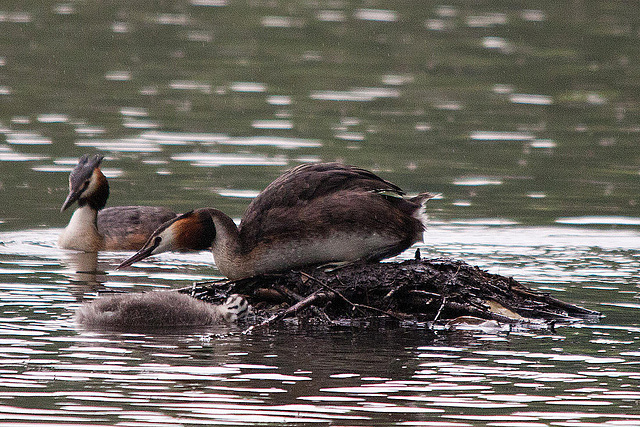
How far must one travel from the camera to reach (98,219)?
15273 mm

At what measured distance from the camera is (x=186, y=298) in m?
11.0

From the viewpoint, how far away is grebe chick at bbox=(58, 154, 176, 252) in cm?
1485

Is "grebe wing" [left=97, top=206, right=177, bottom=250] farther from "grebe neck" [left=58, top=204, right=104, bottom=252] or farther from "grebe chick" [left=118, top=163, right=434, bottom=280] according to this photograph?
"grebe chick" [left=118, top=163, right=434, bottom=280]

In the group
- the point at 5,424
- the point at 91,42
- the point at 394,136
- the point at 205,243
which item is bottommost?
the point at 5,424

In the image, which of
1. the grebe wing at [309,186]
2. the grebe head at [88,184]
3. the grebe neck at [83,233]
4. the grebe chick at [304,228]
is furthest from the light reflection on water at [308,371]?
the grebe head at [88,184]

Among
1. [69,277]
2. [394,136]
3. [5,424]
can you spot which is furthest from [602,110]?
[5,424]

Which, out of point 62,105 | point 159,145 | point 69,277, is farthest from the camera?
point 62,105

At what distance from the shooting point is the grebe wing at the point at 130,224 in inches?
585

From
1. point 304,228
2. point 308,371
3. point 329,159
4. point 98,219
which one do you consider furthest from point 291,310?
point 329,159

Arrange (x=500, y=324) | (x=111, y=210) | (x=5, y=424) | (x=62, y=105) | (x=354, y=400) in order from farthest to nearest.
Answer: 1. (x=62, y=105)
2. (x=111, y=210)
3. (x=500, y=324)
4. (x=354, y=400)
5. (x=5, y=424)

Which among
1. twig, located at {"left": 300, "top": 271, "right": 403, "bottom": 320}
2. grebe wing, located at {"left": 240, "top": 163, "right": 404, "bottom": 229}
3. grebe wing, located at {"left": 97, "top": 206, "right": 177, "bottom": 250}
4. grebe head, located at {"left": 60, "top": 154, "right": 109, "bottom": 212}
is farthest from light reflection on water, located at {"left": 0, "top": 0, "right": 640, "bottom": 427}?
grebe wing, located at {"left": 240, "top": 163, "right": 404, "bottom": 229}

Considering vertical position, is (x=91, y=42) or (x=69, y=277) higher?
(x=91, y=42)

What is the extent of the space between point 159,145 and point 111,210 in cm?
419

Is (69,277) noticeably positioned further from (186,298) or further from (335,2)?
(335,2)
